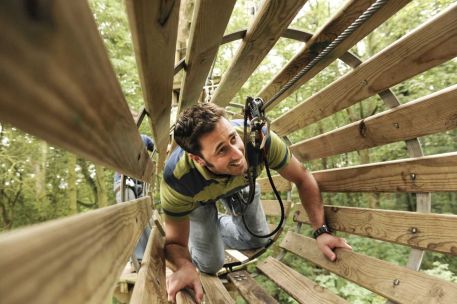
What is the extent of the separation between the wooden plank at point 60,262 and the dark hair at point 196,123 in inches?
50.2

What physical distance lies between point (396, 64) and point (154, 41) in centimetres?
94

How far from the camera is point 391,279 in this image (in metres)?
1.48

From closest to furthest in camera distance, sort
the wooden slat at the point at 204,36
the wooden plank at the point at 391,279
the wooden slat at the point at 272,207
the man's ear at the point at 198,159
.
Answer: the wooden slat at the point at 204,36
the wooden plank at the point at 391,279
the man's ear at the point at 198,159
the wooden slat at the point at 272,207

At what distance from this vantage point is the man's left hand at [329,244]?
1.93 meters

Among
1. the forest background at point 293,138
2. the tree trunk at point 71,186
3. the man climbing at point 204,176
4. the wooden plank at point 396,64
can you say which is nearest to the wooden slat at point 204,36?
the man climbing at point 204,176

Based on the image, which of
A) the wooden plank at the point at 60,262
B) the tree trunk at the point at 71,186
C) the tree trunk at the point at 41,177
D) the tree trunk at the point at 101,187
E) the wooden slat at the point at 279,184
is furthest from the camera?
the tree trunk at the point at 101,187

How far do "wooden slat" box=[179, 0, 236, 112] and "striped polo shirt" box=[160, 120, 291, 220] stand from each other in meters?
0.55

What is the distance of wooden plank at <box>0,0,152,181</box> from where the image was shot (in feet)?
0.86

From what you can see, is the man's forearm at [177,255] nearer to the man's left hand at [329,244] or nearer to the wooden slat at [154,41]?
the man's left hand at [329,244]

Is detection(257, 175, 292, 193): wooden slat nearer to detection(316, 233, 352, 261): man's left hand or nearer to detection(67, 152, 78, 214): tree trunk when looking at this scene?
detection(316, 233, 352, 261): man's left hand

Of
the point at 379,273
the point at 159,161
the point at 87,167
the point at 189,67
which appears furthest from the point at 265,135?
the point at 87,167

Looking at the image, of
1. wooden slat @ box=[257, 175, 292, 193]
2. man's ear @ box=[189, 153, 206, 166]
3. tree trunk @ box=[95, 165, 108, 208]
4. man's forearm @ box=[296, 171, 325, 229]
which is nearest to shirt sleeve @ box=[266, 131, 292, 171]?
man's forearm @ box=[296, 171, 325, 229]

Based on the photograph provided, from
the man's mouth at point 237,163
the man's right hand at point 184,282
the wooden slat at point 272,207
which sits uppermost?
the man's mouth at point 237,163

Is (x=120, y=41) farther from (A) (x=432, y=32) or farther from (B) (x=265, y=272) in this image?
(A) (x=432, y=32)
